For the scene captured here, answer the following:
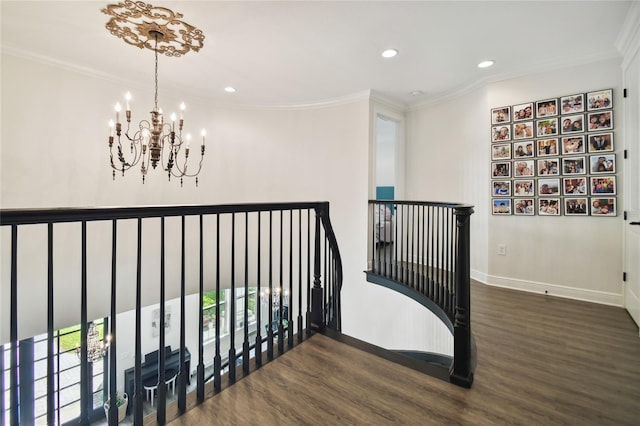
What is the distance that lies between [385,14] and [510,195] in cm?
270

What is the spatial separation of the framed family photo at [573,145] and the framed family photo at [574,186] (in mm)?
311

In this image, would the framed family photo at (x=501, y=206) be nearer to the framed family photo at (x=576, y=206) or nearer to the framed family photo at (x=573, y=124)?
the framed family photo at (x=576, y=206)

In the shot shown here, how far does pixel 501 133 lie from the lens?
3.92 meters

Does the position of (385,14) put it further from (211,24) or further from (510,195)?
(510,195)

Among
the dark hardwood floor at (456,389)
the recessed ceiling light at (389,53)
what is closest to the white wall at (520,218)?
the dark hardwood floor at (456,389)

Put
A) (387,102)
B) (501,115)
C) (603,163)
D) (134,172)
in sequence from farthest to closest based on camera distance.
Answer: (387,102) → (134,172) → (501,115) → (603,163)

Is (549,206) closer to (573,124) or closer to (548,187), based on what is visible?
(548,187)

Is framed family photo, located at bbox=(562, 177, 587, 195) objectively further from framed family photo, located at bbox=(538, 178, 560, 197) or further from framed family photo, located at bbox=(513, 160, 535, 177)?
framed family photo, located at bbox=(513, 160, 535, 177)

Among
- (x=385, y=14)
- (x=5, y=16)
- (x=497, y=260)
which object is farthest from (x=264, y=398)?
(x=5, y=16)

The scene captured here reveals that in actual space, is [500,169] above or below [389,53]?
below

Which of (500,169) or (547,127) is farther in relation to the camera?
(500,169)

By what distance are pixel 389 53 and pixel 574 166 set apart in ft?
8.14

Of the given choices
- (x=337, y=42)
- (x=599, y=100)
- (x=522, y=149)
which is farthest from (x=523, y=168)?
(x=337, y=42)

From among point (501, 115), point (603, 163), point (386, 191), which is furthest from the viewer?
point (386, 191)
